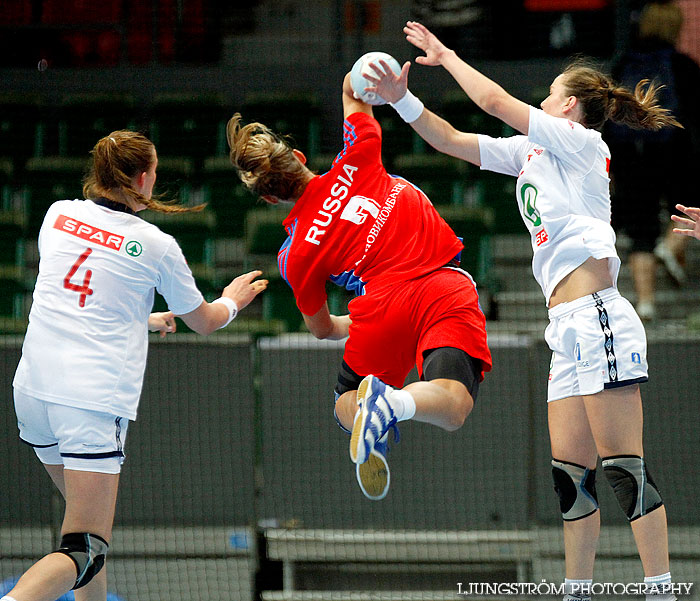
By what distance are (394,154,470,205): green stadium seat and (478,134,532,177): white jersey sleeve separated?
13.8ft

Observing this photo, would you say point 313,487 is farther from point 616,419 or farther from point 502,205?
point 502,205

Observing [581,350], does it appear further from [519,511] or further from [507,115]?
[519,511]

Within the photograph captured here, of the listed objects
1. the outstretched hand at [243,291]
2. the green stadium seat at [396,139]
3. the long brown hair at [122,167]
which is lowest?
the outstretched hand at [243,291]

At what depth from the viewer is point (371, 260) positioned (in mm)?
3889

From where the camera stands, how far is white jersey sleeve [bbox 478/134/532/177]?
154 inches

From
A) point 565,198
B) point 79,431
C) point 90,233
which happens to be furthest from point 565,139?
point 79,431

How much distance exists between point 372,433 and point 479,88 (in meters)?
1.34

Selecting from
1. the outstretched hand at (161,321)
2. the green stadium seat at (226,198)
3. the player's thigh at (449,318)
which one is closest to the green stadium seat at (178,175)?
the green stadium seat at (226,198)

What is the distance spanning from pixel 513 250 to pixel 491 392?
2.60 m

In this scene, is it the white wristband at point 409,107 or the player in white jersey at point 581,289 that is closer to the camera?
the player in white jersey at point 581,289

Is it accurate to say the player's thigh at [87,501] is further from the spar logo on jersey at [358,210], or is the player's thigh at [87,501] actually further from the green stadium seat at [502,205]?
the green stadium seat at [502,205]

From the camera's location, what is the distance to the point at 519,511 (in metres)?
5.66

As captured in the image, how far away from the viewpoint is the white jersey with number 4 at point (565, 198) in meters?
3.62

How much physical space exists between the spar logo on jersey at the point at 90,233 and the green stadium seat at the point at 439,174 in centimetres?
481
